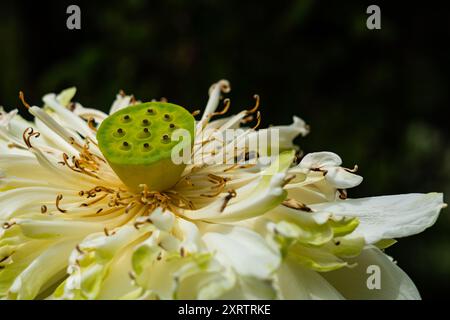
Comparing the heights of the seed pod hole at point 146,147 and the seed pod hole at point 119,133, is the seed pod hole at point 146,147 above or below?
below

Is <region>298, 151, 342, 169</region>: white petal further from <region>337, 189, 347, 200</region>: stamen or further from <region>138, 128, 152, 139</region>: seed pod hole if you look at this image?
<region>138, 128, 152, 139</region>: seed pod hole

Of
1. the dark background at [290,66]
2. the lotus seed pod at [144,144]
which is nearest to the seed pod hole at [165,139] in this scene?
the lotus seed pod at [144,144]

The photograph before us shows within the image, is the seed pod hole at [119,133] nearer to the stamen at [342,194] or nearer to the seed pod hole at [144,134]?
the seed pod hole at [144,134]

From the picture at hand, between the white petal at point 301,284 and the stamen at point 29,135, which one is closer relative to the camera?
the white petal at point 301,284

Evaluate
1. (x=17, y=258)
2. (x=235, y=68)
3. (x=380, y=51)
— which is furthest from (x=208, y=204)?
(x=380, y=51)

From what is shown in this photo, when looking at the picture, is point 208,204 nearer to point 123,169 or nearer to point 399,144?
point 123,169

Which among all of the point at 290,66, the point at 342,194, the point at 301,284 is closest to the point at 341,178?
the point at 342,194
